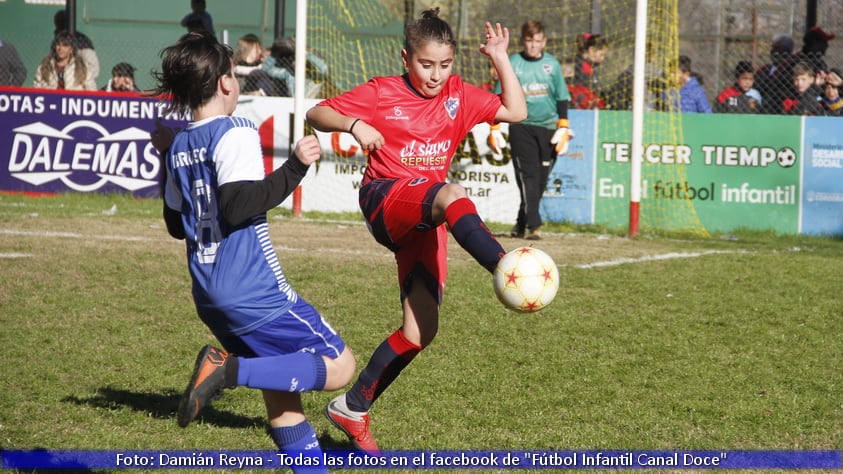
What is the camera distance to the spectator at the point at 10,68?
1473 centimetres

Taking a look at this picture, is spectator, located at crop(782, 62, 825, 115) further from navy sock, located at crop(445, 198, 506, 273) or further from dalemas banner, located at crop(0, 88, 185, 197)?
navy sock, located at crop(445, 198, 506, 273)

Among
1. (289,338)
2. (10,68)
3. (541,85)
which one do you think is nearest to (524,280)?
(289,338)

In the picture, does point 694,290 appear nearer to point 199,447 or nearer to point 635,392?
point 635,392

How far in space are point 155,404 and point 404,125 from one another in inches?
76.4

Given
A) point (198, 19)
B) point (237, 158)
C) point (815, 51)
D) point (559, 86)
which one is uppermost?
point (198, 19)

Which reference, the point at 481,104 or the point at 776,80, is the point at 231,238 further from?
the point at 776,80

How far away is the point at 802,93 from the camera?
1305cm

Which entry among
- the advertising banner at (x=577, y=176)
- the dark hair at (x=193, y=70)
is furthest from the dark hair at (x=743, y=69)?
the dark hair at (x=193, y=70)

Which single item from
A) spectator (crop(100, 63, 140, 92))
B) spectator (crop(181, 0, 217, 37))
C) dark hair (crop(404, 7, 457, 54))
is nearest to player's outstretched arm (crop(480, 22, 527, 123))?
dark hair (crop(404, 7, 457, 54))

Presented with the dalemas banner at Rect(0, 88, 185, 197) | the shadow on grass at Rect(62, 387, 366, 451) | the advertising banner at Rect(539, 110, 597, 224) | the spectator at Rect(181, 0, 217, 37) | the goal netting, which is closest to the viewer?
the shadow on grass at Rect(62, 387, 366, 451)

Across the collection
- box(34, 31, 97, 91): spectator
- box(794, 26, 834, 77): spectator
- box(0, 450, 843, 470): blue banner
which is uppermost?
box(794, 26, 834, 77): spectator

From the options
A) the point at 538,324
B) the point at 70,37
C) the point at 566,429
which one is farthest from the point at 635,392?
the point at 70,37

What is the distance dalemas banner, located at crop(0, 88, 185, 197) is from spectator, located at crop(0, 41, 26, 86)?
0.36 meters

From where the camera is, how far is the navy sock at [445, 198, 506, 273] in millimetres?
4328
